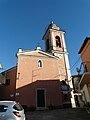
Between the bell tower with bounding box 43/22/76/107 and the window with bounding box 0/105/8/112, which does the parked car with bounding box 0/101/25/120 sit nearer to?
→ the window with bounding box 0/105/8/112

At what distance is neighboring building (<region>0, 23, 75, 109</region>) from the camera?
54.0 ft

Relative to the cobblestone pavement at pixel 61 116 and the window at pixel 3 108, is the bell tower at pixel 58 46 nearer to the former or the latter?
the cobblestone pavement at pixel 61 116

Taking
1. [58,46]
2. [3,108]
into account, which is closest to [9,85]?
[58,46]

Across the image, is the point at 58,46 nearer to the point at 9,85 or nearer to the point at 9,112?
the point at 9,85

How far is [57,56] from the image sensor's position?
20875 mm

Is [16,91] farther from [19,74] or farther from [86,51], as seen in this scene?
[86,51]

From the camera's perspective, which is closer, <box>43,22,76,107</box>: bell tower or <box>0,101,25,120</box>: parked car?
<box>0,101,25,120</box>: parked car

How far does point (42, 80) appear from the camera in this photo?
17.7 metres

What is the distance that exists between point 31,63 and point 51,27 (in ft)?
32.1

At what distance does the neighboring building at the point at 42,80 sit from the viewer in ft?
54.0

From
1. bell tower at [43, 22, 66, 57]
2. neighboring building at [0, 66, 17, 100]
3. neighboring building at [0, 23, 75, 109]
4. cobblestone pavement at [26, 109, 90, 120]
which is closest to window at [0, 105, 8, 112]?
cobblestone pavement at [26, 109, 90, 120]

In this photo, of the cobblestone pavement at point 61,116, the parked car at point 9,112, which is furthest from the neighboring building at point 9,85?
the parked car at point 9,112

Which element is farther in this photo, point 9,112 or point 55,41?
point 55,41

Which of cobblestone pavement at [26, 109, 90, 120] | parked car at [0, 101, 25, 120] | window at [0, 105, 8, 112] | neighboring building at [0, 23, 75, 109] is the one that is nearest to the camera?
parked car at [0, 101, 25, 120]
